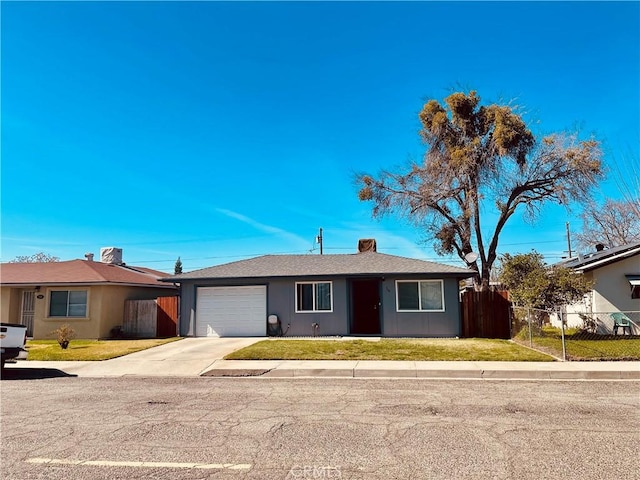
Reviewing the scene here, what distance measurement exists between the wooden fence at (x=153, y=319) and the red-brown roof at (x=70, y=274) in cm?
139

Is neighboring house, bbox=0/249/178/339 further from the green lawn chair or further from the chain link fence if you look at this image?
the green lawn chair

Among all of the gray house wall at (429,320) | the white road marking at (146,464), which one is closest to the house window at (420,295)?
the gray house wall at (429,320)

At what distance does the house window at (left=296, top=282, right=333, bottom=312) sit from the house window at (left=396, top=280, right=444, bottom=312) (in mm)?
2879

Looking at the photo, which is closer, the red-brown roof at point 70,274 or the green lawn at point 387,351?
the green lawn at point 387,351

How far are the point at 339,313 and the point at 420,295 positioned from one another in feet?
11.1

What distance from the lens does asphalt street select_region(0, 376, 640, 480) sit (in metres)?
4.48

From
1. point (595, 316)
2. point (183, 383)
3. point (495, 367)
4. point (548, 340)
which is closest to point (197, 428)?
point (183, 383)

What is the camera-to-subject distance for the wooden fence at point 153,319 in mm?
20609

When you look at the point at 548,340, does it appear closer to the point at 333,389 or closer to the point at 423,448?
the point at 333,389

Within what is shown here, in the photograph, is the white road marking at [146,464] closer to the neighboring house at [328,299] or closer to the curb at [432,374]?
the curb at [432,374]

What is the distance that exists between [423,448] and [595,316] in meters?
18.2

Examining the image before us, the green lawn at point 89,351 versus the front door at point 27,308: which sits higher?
the front door at point 27,308

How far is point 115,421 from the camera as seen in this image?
6.39 meters

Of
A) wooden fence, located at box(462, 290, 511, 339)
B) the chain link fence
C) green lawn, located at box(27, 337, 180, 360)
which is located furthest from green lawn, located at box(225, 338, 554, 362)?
green lawn, located at box(27, 337, 180, 360)
